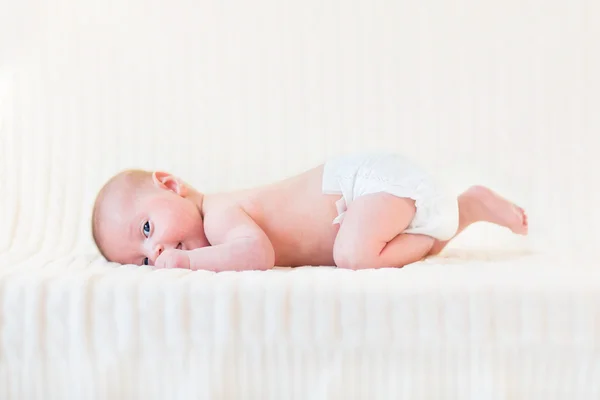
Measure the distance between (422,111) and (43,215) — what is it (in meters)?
0.99

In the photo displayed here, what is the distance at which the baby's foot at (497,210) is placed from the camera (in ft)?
4.79

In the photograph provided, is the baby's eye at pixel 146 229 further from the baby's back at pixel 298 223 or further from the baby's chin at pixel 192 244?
the baby's back at pixel 298 223

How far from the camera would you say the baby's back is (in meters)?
1.35

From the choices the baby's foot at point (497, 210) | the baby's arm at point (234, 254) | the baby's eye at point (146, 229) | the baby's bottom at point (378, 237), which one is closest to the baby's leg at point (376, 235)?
the baby's bottom at point (378, 237)

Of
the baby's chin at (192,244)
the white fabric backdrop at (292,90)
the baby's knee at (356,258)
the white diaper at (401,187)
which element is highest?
the white fabric backdrop at (292,90)

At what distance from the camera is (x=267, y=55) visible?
188cm

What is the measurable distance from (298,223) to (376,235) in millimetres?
178

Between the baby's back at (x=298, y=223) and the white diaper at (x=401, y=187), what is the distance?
0.09 feet

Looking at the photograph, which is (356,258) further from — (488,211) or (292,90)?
(292,90)

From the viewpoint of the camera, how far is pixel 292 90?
6.13ft

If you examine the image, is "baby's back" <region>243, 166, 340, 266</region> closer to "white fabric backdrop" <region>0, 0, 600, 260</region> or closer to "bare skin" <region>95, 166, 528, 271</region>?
"bare skin" <region>95, 166, 528, 271</region>

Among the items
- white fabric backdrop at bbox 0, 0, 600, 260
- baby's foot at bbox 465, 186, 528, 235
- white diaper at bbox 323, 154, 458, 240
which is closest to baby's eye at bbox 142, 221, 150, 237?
white diaper at bbox 323, 154, 458, 240

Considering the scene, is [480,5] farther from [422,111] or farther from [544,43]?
[422,111]

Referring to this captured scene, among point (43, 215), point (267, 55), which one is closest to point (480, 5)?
point (267, 55)
